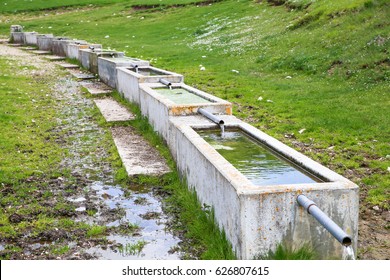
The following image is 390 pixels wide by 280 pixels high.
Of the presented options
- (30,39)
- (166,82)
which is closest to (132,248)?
(166,82)

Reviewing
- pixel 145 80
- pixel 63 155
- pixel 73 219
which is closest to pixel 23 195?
pixel 73 219

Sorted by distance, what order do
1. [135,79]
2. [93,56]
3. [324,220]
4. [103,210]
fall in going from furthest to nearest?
[93,56] → [135,79] → [103,210] → [324,220]

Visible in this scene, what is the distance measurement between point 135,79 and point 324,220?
886cm

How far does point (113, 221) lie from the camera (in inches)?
275

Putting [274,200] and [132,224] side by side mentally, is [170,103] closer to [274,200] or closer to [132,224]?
[132,224]

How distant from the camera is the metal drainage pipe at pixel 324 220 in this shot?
4.46 meters

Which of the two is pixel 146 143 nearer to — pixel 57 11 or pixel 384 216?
pixel 384 216

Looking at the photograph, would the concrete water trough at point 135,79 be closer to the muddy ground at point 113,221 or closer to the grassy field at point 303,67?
the grassy field at point 303,67

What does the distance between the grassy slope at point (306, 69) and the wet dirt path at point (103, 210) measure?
292cm

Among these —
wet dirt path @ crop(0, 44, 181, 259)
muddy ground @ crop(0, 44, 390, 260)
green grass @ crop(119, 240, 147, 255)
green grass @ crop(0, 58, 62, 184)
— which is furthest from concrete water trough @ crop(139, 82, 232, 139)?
green grass @ crop(119, 240, 147, 255)

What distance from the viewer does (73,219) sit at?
7.05 metres

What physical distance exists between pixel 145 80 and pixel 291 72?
5.69m

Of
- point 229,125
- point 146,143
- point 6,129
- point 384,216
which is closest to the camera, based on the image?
point 384,216

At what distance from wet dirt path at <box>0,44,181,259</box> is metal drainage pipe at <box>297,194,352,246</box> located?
1628 mm
